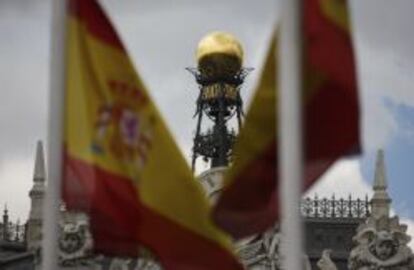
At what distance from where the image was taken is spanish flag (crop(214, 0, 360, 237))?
19312 millimetres

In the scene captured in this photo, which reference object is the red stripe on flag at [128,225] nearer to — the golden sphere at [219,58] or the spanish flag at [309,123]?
the spanish flag at [309,123]

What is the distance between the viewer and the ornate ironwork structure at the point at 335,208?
62844 millimetres

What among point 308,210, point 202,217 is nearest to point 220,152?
point 308,210

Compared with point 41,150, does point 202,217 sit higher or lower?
lower

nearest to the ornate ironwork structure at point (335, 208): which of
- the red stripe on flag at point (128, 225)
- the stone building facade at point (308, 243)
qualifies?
the stone building facade at point (308, 243)

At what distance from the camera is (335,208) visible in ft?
207

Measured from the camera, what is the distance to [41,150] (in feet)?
189

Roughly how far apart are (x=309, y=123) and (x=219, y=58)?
49.7 m

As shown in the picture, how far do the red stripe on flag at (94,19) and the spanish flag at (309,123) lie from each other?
8.82 ft

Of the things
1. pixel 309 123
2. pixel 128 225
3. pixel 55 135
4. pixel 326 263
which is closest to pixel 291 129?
pixel 309 123

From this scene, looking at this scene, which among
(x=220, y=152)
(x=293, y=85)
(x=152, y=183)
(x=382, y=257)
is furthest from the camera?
(x=220, y=152)

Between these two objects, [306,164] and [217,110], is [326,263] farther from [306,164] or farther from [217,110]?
[306,164]

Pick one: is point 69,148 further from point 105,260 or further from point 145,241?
point 105,260

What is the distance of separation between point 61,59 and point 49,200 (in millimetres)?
2068
